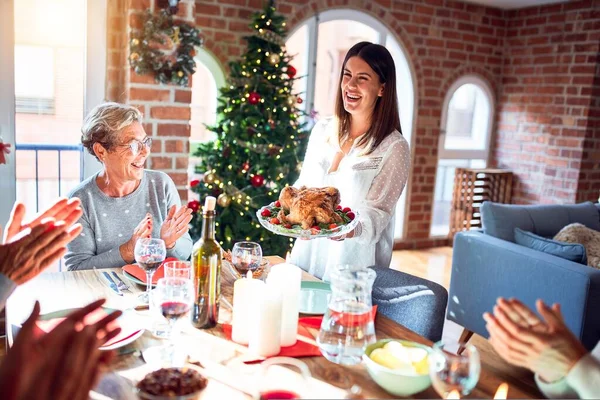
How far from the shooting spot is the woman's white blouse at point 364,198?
202 centimetres

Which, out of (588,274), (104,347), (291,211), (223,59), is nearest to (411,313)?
(291,211)

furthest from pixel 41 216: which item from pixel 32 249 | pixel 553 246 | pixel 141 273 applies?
pixel 553 246

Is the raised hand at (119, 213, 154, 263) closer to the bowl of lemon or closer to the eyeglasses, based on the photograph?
the eyeglasses

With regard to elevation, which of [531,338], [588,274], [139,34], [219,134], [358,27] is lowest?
[588,274]

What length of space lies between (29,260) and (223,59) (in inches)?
131

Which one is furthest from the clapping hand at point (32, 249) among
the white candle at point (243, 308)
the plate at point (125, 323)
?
the white candle at point (243, 308)

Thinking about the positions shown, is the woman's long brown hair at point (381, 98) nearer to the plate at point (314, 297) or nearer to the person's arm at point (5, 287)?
the plate at point (314, 297)

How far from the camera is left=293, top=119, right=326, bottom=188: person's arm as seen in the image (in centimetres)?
227

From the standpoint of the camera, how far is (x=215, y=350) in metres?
1.24

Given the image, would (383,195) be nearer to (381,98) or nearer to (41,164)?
(381,98)

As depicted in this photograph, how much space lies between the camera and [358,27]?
16.6 feet

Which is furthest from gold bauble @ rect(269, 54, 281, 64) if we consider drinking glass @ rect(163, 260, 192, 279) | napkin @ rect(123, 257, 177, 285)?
drinking glass @ rect(163, 260, 192, 279)

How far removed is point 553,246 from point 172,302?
95.8 inches

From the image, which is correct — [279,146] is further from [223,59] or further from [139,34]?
[139,34]
